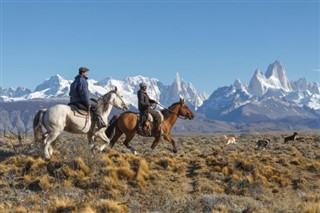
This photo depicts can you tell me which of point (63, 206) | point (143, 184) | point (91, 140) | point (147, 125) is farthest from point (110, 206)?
point (147, 125)

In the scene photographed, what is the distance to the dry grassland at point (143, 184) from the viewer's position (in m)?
12.7

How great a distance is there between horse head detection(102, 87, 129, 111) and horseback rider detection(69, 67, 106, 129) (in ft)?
2.79

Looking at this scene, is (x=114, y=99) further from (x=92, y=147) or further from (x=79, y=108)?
(x=92, y=147)

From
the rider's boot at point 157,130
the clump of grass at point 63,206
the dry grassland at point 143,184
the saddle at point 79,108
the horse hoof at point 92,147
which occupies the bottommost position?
the clump of grass at point 63,206

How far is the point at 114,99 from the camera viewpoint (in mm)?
18484

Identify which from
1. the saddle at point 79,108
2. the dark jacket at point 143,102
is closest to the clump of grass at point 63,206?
the saddle at point 79,108

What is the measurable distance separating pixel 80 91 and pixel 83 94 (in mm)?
156

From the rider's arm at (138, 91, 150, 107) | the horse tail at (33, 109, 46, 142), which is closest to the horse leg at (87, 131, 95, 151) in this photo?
the horse tail at (33, 109, 46, 142)

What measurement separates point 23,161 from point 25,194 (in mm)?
2679

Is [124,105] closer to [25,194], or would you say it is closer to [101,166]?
[101,166]

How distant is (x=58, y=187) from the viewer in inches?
565

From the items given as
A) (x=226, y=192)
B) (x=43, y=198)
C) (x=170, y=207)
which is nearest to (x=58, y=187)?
(x=43, y=198)

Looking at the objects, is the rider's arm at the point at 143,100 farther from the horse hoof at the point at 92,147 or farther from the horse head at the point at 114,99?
the horse hoof at the point at 92,147

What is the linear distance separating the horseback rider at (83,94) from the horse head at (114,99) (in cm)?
85
